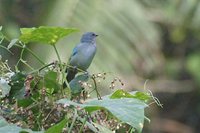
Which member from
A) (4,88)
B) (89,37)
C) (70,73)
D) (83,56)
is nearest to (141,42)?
(89,37)

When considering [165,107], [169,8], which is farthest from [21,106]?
[165,107]

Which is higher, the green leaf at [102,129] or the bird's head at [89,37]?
the green leaf at [102,129]

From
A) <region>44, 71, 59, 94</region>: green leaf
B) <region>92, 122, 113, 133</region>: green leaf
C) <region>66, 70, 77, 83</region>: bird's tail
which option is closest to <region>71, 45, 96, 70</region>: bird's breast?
<region>66, 70, 77, 83</region>: bird's tail

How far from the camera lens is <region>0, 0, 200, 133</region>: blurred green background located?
6.14 m

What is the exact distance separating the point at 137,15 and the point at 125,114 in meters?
5.67

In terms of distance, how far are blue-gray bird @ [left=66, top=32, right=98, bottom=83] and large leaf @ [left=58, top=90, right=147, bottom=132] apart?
0.35 m

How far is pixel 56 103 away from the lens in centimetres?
158

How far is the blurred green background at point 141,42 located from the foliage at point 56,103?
2135 millimetres

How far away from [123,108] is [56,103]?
155 mm

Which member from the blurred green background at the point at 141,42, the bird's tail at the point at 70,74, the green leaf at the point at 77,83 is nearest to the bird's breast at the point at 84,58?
the bird's tail at the point at 70,74

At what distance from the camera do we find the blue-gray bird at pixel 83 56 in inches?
76.0

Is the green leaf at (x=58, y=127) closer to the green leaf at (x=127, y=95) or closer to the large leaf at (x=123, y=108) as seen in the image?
the large leaf at (x=123, y=108)

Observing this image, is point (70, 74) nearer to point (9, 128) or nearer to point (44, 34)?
point (44, 34)

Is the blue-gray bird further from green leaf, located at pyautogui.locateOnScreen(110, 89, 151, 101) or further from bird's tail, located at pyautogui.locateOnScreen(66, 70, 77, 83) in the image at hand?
green leaf, located at pyautogui.locateOnScreen(110, 89, 151, 101)
